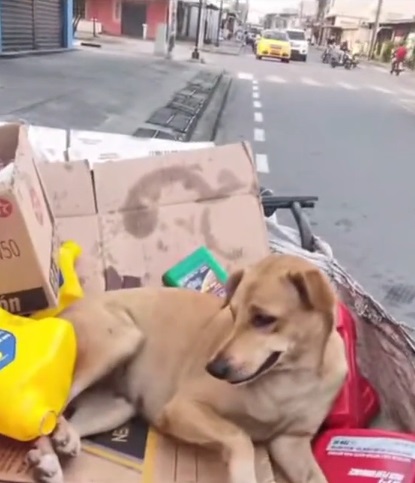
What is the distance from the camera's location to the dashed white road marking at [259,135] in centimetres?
1127

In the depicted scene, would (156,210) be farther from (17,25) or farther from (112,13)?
(112,13)

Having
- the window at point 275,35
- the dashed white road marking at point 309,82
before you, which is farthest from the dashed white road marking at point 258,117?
the window at point 275,35

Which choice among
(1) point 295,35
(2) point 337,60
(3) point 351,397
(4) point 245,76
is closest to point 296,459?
(3) point 351,397

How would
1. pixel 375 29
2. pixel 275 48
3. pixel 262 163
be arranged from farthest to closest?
pixel 375 29 < pixel 275 48 < pixel 262 163

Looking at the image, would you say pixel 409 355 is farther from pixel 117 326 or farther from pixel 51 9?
pixel 51 9

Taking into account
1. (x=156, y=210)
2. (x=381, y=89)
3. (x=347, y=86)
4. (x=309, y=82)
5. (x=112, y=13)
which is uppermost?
(x=156, y=210)

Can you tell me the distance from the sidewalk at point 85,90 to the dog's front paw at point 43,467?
24.2 ft

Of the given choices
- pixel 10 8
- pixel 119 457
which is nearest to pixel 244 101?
pixel 10 8

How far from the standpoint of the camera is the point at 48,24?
859 inches

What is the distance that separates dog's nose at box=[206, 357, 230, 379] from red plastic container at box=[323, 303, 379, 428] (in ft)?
1.82

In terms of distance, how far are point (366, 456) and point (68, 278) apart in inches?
44.5

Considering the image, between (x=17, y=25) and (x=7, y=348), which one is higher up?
(x=7, y=348)

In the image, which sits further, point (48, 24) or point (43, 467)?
point (48, 24)

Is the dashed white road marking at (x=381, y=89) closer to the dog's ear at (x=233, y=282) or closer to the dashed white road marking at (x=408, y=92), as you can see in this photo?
the dashed white road marking at (x=408, y=92)
